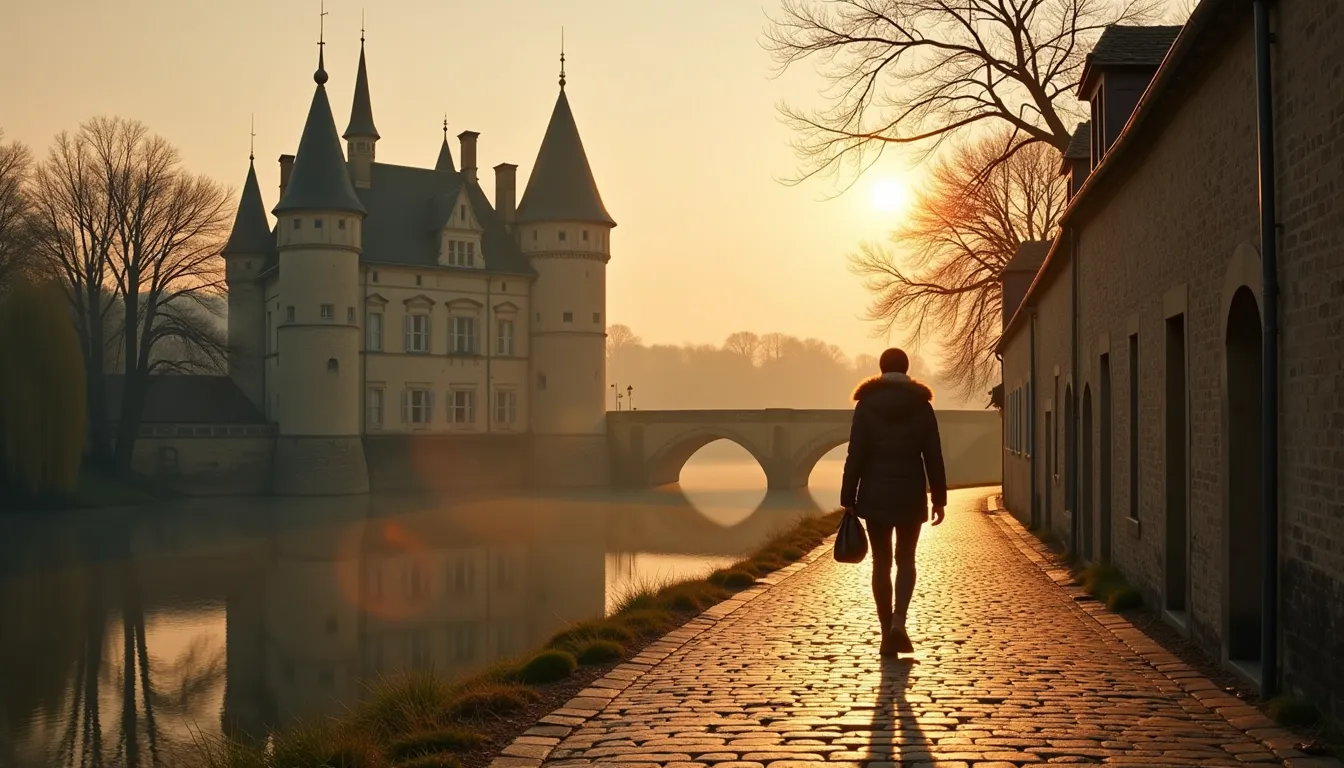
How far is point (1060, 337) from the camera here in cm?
1684

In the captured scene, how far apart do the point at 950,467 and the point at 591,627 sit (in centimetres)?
4501

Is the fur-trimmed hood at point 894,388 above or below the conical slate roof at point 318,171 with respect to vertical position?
below

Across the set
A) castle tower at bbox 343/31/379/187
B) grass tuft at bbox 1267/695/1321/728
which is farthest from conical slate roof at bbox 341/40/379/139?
grass tuft at bbox 1267/695/1321/728

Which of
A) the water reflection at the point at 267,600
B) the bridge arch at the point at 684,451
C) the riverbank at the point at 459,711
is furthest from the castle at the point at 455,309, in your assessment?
the riverbank at the point at 459,711

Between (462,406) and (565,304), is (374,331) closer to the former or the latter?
(462,406)

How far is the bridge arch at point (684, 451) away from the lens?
5416 centimetres

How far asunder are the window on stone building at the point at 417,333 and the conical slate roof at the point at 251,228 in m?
7.53

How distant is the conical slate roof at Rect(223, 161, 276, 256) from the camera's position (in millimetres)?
56062

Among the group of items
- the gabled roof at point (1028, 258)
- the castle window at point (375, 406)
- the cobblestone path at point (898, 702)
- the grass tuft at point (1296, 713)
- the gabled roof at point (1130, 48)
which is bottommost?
the cobblestone path at point (898, 702)

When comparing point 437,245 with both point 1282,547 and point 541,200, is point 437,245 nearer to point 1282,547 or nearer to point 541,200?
point 541,200

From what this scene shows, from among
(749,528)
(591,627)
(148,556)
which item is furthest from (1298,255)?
(749,528)

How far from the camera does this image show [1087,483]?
14203 mm

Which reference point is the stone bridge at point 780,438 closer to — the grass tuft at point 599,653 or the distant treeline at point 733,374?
the grass tuft at point 599,653

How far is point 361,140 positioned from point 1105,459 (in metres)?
46.8
